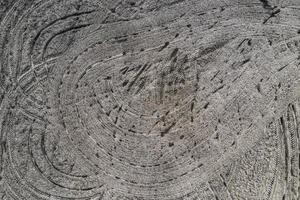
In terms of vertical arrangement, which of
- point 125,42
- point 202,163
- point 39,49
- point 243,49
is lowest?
point 202,163

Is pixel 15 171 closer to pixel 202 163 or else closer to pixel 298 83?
pixel 202 163

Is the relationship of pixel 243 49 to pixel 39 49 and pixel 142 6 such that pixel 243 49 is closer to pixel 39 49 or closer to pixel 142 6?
pixel 142 6

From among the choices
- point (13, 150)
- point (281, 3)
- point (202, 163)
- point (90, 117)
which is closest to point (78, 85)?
point (90, 117)

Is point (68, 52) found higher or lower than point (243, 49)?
higher

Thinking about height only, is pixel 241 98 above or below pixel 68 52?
below

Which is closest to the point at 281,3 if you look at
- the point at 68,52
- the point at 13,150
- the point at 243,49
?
the point at 243,49
